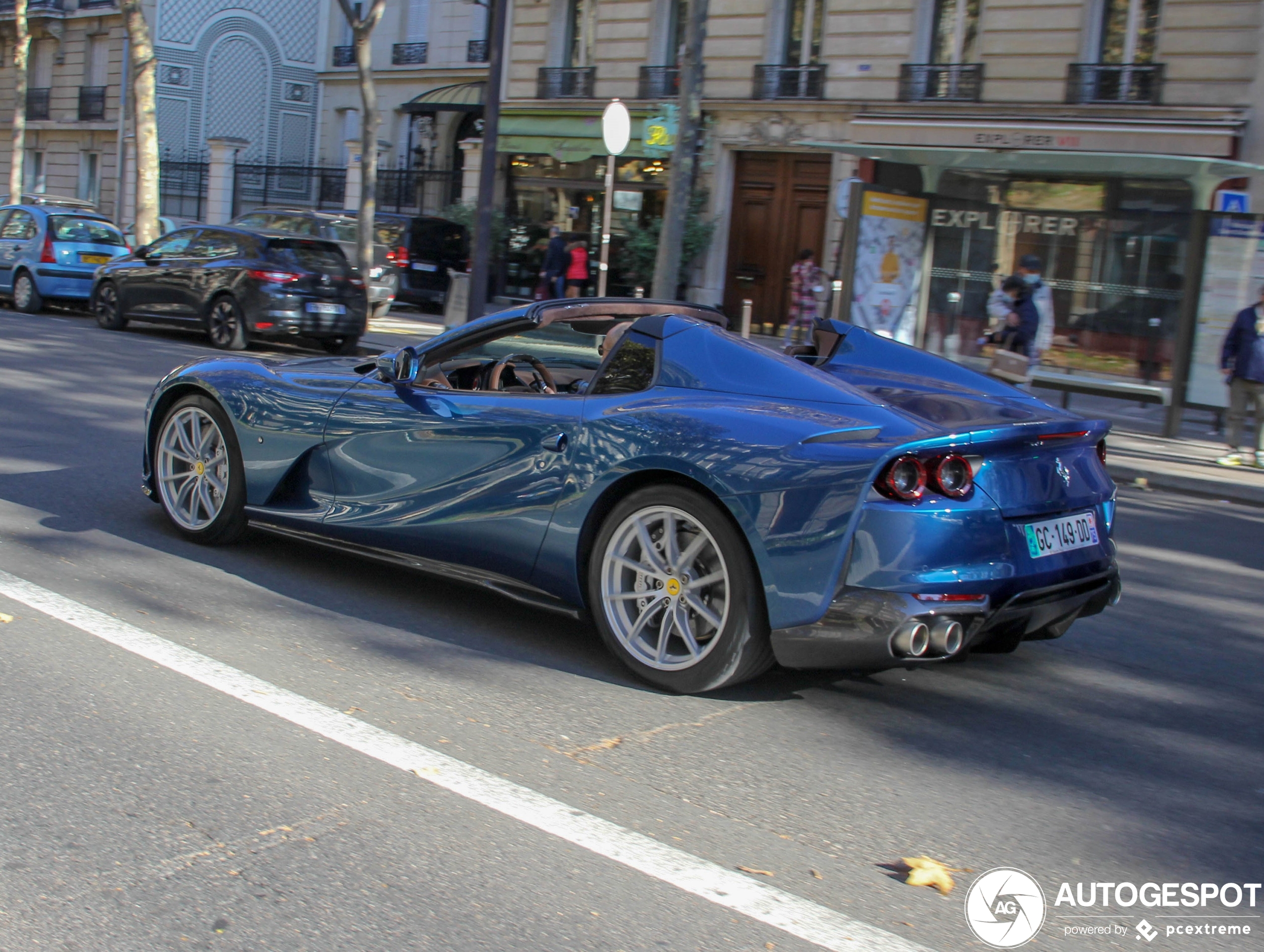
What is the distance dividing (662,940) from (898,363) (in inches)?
115

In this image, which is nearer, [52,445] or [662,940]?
[662,940]

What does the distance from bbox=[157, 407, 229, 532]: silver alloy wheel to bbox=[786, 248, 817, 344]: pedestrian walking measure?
555 inches

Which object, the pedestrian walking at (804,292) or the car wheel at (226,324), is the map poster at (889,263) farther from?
the car wheel at (226,324)

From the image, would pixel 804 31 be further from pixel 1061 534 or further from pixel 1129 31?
pixel 1061 534

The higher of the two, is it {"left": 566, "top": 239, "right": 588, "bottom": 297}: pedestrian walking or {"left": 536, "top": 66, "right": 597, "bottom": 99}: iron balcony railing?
{"left": 536, "top": 66, "right": 597, "bottom": 99}: iron balcony railing

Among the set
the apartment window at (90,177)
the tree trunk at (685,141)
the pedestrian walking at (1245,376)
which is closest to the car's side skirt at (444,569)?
the pedestrian walking at (1245,376)

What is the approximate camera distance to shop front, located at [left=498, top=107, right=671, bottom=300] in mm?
25422

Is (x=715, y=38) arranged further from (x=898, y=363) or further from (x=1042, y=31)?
(x=898, y=363)

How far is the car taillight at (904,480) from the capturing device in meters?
3.97

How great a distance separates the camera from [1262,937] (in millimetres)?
2971

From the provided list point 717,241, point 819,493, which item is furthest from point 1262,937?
point 717,241

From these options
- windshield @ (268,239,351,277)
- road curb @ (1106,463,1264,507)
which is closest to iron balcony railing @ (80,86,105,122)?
windshield @ (268,239,351,277)

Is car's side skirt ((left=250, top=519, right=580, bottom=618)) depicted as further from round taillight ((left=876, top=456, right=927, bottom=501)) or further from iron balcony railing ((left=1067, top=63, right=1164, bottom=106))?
iron balcony railing ((left=1067, top=63, right=1164, bottom=106))

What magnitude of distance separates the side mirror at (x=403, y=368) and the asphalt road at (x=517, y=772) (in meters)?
0.93
